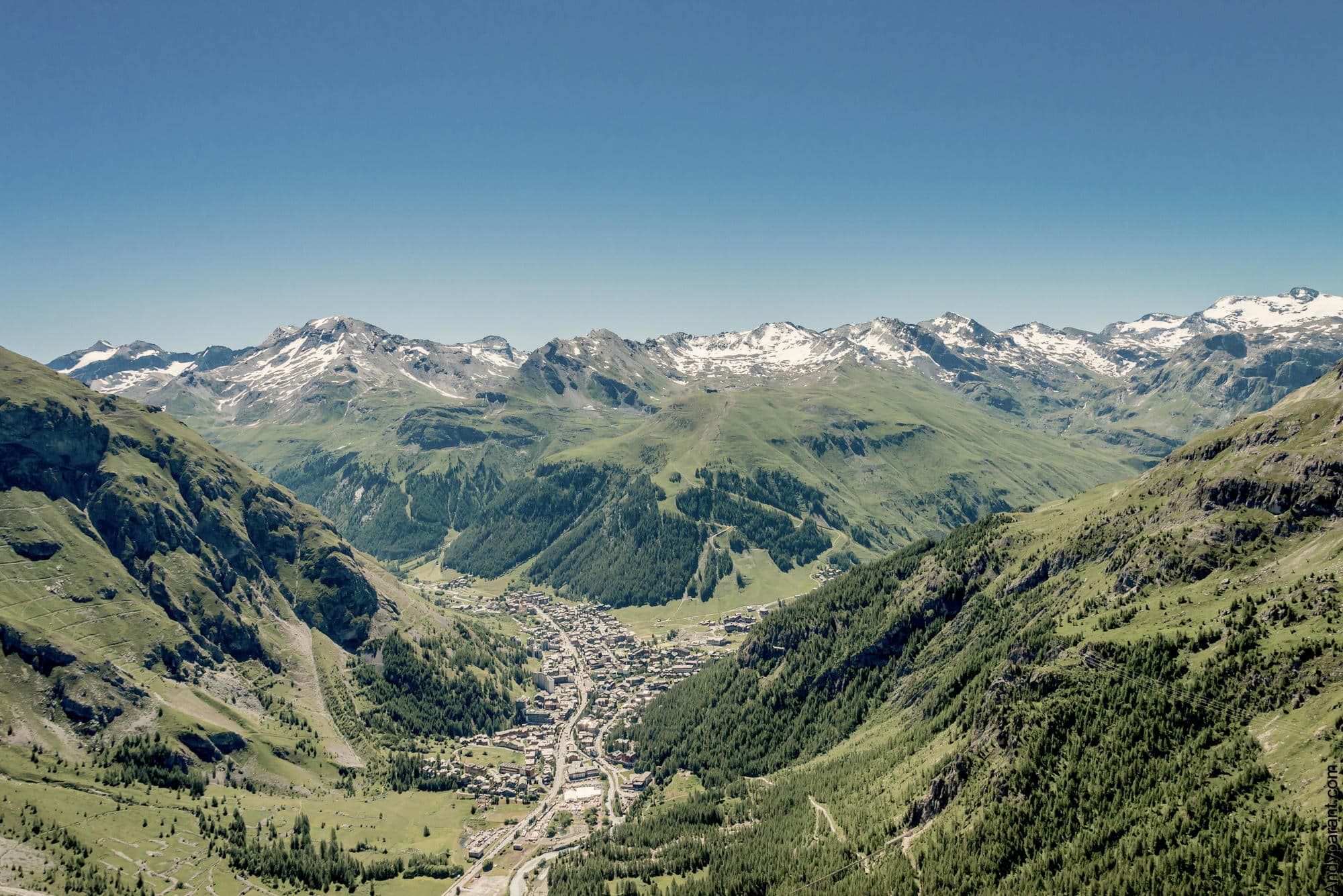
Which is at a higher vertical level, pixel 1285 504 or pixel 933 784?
pixel 1285 504

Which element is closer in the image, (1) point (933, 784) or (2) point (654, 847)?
(1) point (933, 784)

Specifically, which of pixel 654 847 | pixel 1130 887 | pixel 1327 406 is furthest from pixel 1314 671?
pixel 654 847

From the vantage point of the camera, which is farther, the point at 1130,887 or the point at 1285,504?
the point at 1285,504

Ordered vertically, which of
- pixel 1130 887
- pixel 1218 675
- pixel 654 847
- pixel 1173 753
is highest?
pixel 1218 675

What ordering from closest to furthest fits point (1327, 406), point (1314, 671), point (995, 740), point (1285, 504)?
1. point (1314, 671)
2. point (995, 740)
3. point (1285, 504)
4. point (1327, 406)

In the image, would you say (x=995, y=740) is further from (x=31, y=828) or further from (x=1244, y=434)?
(x=31, y=828)

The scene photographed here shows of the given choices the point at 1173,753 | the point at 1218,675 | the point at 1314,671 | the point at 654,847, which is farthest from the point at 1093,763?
the point at 654,847

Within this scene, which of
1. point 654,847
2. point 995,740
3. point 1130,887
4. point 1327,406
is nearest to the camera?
point 1130,887

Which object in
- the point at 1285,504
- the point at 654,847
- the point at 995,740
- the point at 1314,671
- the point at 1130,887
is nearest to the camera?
the point at 1130,887

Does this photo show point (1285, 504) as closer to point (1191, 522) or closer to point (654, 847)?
point (1191, 522)
